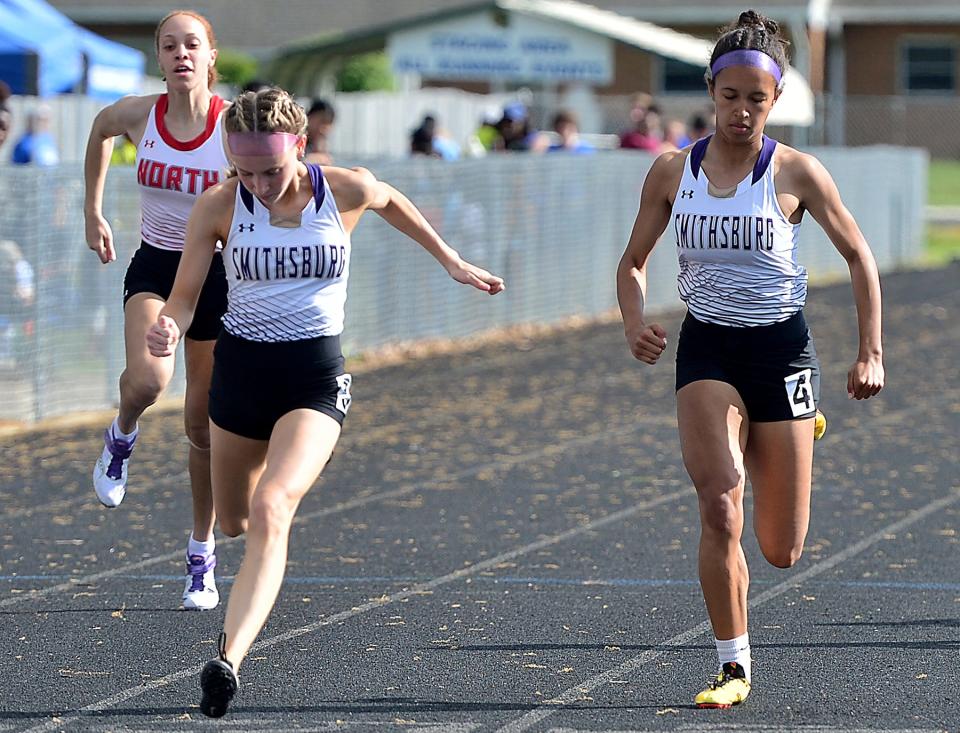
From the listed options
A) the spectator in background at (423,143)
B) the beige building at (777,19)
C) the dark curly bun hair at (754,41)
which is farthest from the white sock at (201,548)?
the beige building at (777,19)

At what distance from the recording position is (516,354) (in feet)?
55.6

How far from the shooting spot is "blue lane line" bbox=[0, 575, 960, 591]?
774 cm

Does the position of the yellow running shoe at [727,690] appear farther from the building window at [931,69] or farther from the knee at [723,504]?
the building window at [931,69]

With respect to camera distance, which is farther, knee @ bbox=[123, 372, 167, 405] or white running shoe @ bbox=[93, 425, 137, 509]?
white running shoe @ bbox=[93, 425, 137, 509]

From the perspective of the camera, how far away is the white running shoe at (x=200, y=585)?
23.7 ft

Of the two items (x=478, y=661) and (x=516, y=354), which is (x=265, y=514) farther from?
(x=516, y=354)

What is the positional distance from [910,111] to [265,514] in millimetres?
40800

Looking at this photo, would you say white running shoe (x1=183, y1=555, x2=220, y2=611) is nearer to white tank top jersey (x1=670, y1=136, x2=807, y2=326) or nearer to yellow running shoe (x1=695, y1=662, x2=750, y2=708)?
yellow running shoe (x1=695, y1=662, x2=750, y2=708)

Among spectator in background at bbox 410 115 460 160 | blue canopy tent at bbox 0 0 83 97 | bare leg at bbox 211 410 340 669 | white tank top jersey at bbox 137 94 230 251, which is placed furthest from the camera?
spectator in background at bbox 410 115 460 160

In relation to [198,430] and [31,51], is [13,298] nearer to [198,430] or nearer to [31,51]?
[198,430]

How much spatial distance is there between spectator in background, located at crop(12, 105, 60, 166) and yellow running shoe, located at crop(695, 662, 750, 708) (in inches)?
423

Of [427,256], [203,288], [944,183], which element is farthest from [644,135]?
[944,183]

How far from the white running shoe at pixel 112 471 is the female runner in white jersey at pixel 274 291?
173cm

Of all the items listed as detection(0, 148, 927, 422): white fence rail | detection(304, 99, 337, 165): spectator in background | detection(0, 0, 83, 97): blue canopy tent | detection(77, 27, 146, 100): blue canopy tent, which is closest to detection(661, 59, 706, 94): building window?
detection(0, 148, 927, 422): white fence rail
